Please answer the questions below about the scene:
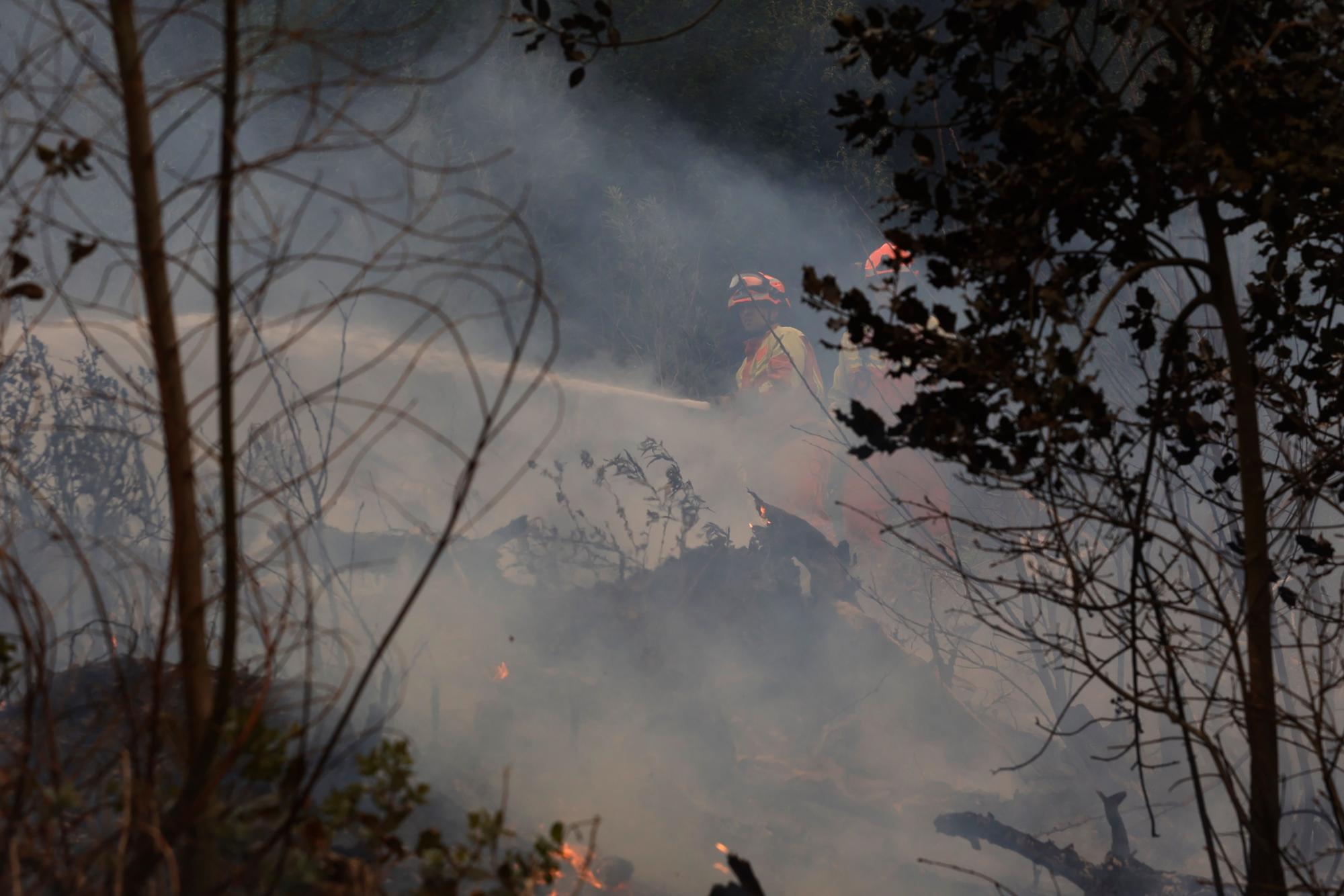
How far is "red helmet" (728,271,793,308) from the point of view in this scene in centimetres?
788

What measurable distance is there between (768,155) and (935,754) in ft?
16.6

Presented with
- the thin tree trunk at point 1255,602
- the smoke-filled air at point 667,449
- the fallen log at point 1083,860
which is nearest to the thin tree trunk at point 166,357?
the smoke-filled air at point 667,449

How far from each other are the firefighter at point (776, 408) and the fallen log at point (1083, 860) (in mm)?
3831

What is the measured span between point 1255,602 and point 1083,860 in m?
3.38

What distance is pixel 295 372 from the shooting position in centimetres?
657

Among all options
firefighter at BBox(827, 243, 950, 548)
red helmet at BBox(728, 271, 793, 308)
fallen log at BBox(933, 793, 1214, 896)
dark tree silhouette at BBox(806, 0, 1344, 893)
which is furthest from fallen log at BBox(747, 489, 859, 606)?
dark tree silhouette at BBox(806, 0, 1344, 893)

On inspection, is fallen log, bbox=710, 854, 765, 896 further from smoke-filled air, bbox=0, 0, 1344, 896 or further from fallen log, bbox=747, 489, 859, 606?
fallen log, bbox=747, 489, 859, 606

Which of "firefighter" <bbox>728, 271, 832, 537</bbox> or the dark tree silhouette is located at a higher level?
"firefighter" <bbox>728, 271, 832, 537</bbox>

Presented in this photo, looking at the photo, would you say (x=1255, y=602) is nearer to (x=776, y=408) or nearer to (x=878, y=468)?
(x=878, y=468)


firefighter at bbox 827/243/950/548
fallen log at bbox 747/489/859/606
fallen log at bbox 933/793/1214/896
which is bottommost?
fallen log at bbox 933/793/1214/896

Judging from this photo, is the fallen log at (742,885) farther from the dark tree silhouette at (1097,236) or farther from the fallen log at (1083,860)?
the fallen log at (1083,860)

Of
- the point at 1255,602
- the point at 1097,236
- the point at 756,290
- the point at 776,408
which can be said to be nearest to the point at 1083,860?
the point at 1255,602

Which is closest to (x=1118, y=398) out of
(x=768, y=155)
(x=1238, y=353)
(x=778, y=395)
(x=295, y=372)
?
(x=778, y=395)

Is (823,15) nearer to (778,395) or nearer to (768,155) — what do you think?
(768,155)
